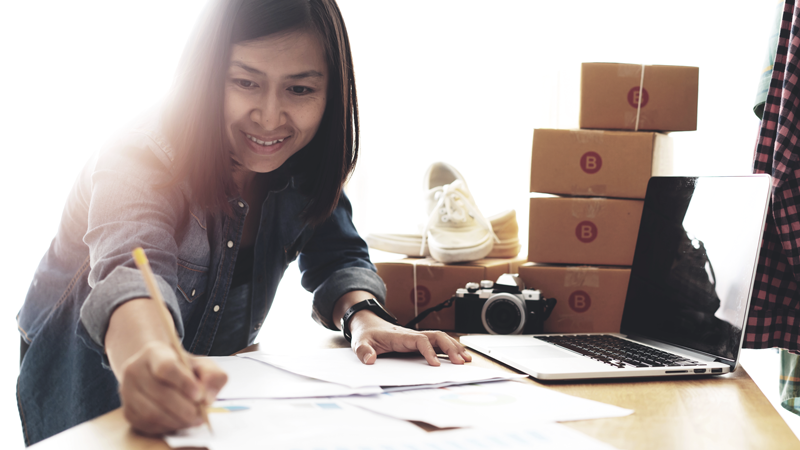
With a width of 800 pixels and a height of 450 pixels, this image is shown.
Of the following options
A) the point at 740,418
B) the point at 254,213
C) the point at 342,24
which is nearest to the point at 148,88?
the point at 254,213

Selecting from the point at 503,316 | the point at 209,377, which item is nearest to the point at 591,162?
the point at 503,316

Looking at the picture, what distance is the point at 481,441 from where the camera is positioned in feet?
1.24

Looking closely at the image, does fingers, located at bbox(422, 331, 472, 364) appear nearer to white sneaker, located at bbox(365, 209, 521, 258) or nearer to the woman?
the woman

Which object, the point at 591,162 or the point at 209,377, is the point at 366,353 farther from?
the point at 591,162

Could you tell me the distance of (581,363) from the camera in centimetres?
61

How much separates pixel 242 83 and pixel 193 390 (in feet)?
1.62

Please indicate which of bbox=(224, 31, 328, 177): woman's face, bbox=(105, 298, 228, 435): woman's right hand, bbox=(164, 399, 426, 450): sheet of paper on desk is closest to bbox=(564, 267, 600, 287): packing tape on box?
bbox=(224, 31, 328, 177): woman's face

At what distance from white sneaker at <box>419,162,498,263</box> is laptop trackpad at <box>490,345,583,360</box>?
372 millimetres

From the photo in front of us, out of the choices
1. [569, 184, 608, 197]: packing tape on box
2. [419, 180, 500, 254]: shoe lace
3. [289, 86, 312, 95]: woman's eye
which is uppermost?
[289, 86, 312, 95]: woman's eye

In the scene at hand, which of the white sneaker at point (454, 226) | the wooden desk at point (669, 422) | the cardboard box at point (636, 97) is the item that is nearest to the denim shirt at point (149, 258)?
→ the wooden desk at point (669, 422)

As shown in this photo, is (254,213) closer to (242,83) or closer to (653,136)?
(242,83)

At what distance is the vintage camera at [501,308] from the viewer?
2.90 feet

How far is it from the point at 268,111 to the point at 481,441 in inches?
20.6

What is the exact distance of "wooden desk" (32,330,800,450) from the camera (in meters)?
0.39
